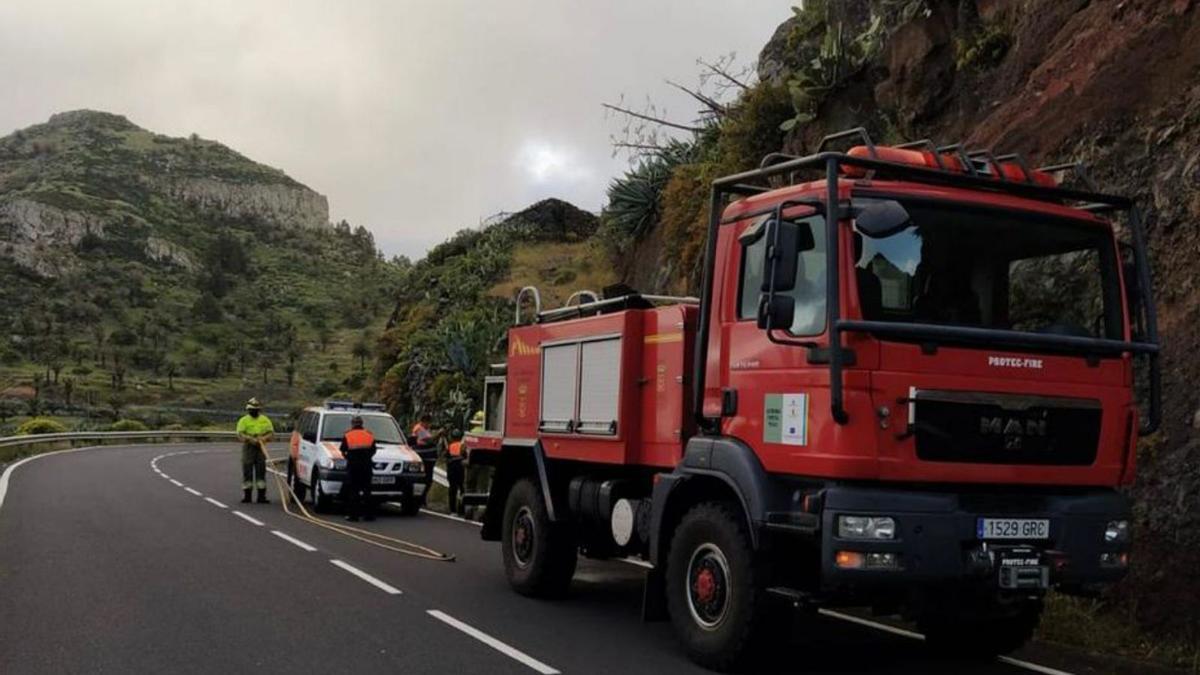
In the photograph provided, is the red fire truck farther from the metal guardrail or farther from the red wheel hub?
the metal guardrail

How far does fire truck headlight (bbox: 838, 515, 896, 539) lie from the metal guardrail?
83.4 feet

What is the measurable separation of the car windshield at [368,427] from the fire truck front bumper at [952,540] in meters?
12.9

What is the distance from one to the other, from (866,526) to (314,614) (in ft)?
A: 15.2

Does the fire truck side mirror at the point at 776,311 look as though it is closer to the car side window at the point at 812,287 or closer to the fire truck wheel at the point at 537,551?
the car side window at the point at 812,287

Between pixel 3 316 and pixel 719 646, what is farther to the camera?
pixel 3 316

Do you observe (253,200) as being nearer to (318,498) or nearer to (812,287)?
(318,498)

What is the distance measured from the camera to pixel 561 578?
9109 mm

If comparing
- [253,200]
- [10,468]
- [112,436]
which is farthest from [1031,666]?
[253,200]

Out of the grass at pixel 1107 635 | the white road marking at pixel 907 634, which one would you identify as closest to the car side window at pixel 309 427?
the white road marking at pixel 907 634

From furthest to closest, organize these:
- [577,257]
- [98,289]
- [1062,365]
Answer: [98,289] → [577,257] → [1062,365]

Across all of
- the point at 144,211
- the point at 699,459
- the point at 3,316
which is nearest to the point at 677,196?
the point at 699,459

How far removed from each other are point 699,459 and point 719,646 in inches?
45.6

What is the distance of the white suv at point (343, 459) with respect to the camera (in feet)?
54.0

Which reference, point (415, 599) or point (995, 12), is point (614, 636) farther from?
point (995, 12)
